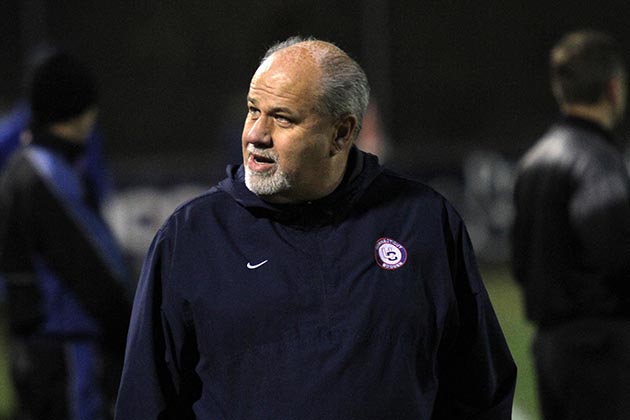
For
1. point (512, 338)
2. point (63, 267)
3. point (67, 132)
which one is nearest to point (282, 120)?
point (63, 267)

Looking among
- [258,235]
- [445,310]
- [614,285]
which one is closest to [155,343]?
[258,235]

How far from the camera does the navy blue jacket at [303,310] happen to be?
299cm

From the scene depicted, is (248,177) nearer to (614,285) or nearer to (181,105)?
(614,285)

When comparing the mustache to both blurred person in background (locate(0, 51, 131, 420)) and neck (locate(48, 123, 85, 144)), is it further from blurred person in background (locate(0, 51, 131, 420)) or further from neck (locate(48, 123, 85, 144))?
neck (locate(48, 123, 85, 144))

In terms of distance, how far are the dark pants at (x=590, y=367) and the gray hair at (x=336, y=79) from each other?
1.81 metres

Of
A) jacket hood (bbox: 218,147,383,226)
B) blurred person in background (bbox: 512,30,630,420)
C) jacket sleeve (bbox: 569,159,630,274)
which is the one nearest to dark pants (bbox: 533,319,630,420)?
blurred person in background (bbox: 512,30,630,420)

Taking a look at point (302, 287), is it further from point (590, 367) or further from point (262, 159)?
point (590, 367)

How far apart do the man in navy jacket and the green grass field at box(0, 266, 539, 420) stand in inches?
176

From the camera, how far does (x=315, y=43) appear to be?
10.3 ft

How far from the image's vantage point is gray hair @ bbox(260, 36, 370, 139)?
3.08 metres

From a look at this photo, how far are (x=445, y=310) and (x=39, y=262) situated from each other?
75.4 inches

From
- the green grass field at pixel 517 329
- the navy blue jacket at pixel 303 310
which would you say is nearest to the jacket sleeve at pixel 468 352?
the navy blue jacket at pixel 303 310

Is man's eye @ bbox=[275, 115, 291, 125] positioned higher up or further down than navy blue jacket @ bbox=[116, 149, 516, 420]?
higher up

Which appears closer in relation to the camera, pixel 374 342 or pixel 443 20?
pixel 374 342
